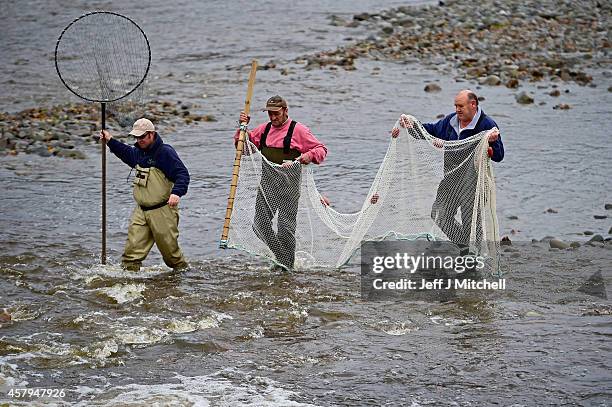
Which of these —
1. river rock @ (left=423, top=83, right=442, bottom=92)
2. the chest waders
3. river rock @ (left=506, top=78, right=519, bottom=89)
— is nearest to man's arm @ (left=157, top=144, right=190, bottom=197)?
the chest waders

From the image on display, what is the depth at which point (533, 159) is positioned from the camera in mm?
16359

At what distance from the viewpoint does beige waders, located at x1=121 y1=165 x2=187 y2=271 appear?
35.2 feet

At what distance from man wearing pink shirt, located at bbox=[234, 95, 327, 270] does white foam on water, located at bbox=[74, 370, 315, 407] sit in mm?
2845

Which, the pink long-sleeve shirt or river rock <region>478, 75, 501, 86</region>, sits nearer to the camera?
the pink long-sleeve shirt

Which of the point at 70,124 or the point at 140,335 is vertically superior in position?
the point at 70,124

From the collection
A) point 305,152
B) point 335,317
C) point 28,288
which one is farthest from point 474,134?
point 28,288

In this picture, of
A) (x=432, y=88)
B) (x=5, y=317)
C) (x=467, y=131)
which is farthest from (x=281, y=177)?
(x=432, y=88)

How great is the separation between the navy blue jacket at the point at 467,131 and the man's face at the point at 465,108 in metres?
0.11

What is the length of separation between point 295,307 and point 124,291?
5.78 feet

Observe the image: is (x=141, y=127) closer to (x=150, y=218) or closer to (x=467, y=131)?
(x=150, y=218)

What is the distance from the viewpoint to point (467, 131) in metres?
10.8

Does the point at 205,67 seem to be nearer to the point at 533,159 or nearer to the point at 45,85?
the point at 45,85

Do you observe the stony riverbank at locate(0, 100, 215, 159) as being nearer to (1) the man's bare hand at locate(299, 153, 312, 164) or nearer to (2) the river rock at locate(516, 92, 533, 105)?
(2) the river rock at locate(516, 92, 533, 105)

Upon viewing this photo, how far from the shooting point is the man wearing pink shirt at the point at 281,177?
10.8m
